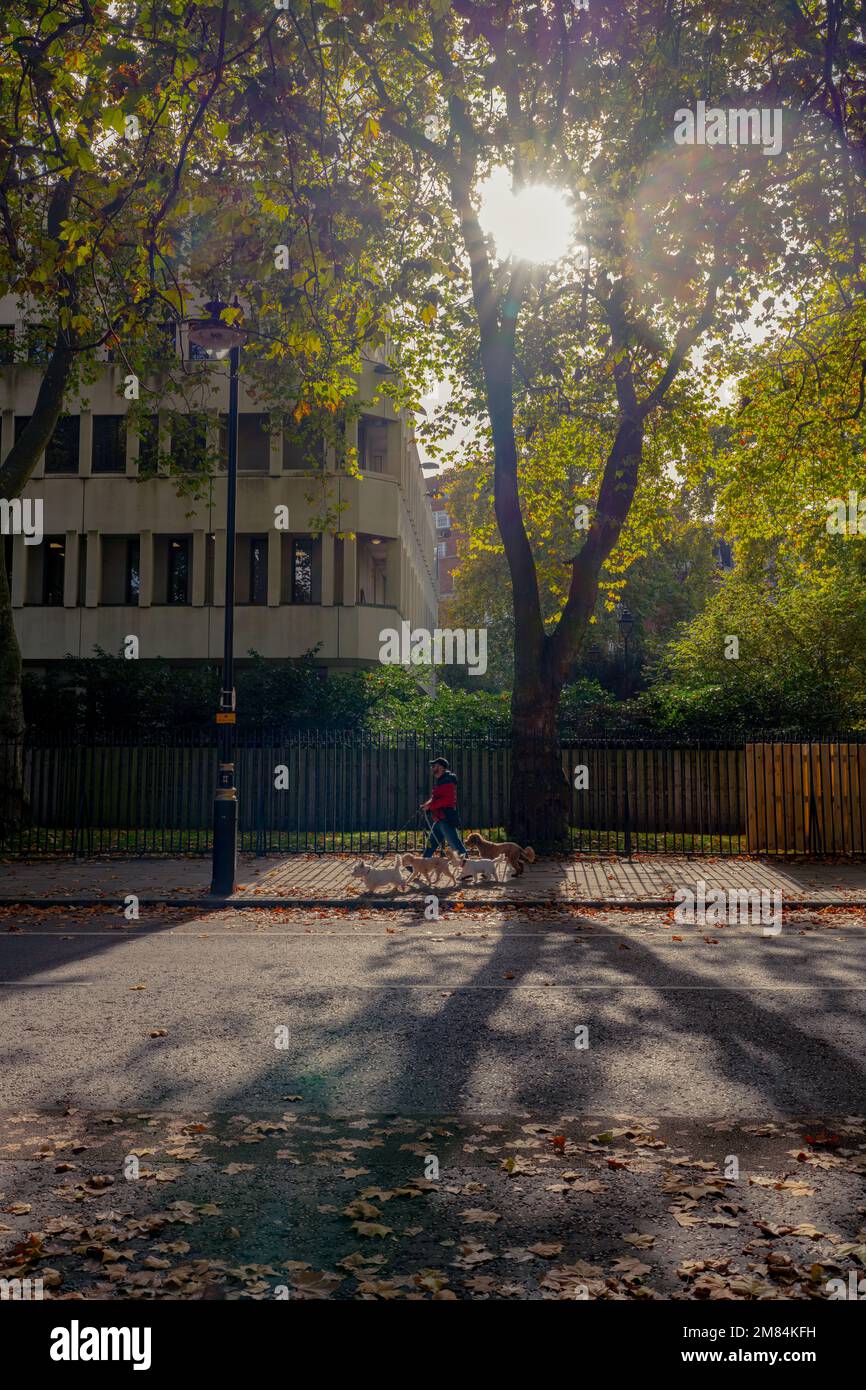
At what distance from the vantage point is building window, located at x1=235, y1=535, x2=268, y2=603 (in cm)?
3284

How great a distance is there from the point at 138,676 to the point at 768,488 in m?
16.1

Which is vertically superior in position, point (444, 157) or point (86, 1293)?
point (444, 157)

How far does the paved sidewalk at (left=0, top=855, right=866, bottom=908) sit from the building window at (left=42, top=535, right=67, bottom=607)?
1528 cm

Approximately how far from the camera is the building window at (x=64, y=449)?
109 feet

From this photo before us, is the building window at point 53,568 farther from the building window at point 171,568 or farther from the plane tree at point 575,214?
the plane tree at point 575,214

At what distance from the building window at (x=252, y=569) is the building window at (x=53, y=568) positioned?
5.50m

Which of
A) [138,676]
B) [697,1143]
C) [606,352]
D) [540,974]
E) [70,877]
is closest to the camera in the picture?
[697,1143]

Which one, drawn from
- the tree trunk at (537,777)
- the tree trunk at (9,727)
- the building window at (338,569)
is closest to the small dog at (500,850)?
the tree trunk at (537,777)

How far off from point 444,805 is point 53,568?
21.5 metres

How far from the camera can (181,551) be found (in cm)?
3338

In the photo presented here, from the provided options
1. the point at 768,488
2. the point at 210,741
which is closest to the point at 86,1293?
the point at 210,741

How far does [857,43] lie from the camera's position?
33.7ft

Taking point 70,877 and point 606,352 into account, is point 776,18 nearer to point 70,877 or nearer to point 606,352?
point 606,352

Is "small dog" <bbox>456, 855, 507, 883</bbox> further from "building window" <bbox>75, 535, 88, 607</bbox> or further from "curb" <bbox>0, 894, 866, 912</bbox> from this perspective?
"building window" <bbox>75, 535, 88, 607</bbox>
